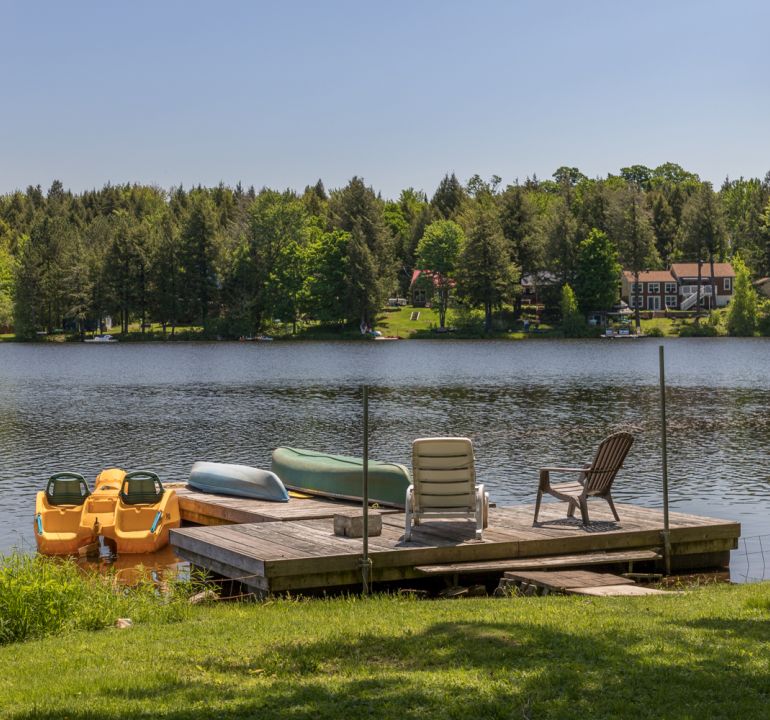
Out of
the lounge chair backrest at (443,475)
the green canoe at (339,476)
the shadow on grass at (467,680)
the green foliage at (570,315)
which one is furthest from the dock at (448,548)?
the green foliage at (570,315)

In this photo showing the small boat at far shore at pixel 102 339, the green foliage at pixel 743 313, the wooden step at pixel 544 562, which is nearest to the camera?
the wooden step at pixel 544 562

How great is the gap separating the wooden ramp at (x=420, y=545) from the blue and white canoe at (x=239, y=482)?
174 inches

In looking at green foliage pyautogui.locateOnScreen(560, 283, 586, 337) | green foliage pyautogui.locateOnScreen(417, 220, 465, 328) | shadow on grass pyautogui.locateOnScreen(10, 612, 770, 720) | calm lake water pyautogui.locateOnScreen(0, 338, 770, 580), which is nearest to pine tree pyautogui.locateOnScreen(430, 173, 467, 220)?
green foliage pyautogui.locateOnScreen(417, 220, 465, 328)

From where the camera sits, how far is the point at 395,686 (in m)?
6.96

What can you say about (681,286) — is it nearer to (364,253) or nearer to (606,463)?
(364,253)

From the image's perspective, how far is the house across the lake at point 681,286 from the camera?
469 feet

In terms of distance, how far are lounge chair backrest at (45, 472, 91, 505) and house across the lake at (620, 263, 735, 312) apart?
128m

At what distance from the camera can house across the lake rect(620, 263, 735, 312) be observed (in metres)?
143

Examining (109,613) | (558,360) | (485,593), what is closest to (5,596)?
(109,613)

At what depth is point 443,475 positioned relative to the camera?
13.6 m

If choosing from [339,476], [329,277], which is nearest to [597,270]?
[329,277]

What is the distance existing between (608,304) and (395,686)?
409 feet

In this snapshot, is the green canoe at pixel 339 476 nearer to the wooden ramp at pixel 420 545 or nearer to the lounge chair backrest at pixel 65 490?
the wooden ramp at pixel 420 545

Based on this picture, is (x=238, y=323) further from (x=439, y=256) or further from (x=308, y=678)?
(x=308, y=678)
